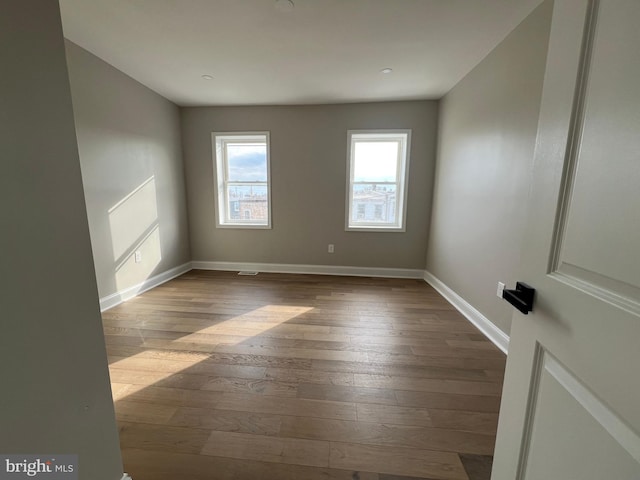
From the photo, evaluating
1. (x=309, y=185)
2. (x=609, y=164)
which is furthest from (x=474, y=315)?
(x=309, y=185)

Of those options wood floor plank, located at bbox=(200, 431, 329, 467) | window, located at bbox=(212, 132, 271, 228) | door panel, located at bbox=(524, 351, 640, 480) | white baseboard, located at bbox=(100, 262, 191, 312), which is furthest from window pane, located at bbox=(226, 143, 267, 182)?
door panel, located at bbox=(524, 351, 640, 480)

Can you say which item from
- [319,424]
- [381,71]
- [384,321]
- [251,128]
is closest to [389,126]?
[381,71]

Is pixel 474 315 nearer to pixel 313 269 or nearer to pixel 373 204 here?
pixel 373 204

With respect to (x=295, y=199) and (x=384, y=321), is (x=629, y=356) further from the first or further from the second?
(x=295, y=199)

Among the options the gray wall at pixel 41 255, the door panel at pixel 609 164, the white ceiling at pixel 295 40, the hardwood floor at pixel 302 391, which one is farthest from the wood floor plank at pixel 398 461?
the white ceiling at pixel 295 40

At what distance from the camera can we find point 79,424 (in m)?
0.78

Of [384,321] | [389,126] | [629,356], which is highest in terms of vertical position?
[389,126]

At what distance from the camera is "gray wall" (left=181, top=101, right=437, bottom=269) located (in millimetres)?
3408

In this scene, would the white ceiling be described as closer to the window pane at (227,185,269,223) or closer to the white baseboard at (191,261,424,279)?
the window pane at (227,185,269,223)

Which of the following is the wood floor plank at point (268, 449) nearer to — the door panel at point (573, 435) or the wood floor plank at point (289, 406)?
the wood floor plank at point (289, 406)

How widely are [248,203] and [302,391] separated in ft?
10.0

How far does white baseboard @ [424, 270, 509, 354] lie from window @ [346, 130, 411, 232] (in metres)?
0.98

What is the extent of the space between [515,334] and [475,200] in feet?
6.64

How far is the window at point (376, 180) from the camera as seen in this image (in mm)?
3516
